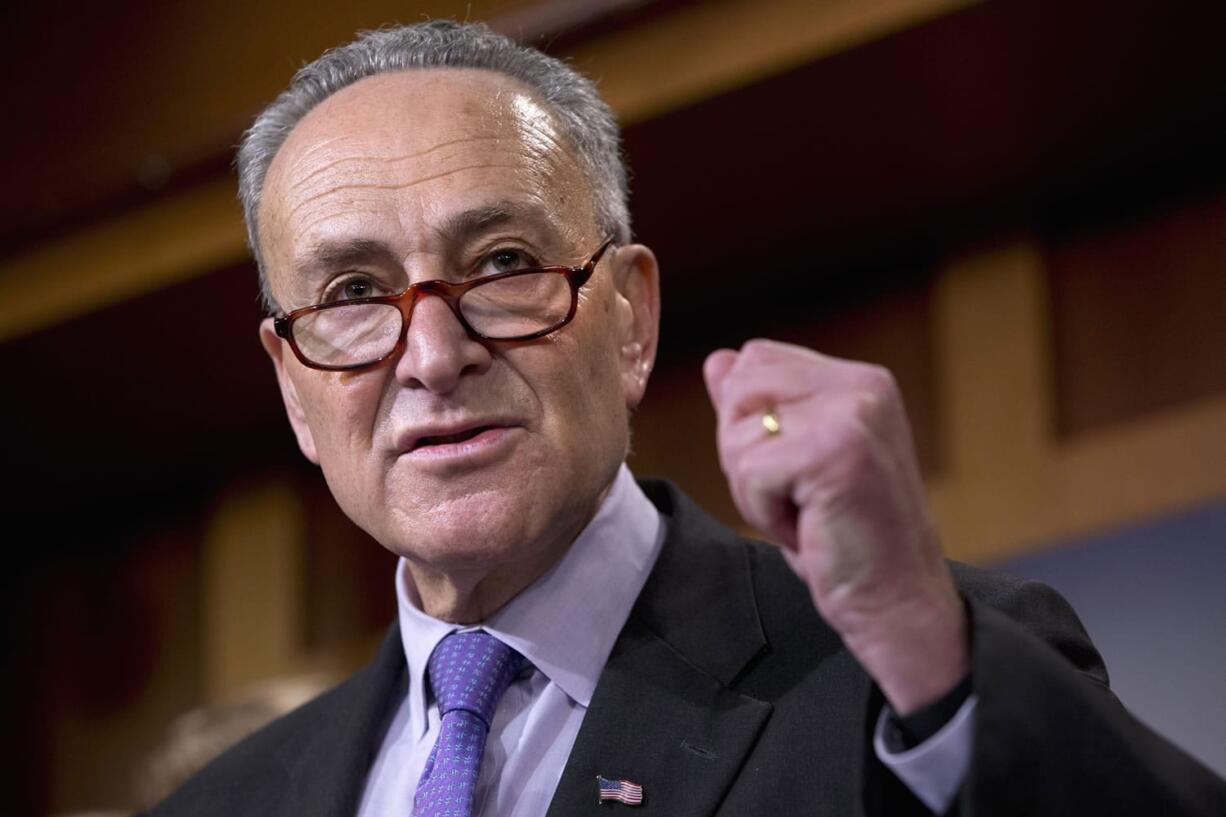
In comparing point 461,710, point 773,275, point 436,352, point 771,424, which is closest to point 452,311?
point 436,352

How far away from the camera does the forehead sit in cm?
193

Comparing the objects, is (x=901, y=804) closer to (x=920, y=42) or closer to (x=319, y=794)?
(x=319, y=794)

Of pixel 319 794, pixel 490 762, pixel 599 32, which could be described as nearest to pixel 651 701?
pixel 490 762

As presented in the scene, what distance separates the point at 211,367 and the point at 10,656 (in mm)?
1198

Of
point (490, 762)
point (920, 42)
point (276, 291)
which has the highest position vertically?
point (920, 42)

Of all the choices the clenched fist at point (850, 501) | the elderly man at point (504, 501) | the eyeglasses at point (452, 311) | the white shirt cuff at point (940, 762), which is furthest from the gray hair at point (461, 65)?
the white shirt cuff at point (940, 762)

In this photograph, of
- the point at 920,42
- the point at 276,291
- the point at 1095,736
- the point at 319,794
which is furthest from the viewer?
the point at 920,42

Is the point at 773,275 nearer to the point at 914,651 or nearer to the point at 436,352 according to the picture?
the point at 436,352

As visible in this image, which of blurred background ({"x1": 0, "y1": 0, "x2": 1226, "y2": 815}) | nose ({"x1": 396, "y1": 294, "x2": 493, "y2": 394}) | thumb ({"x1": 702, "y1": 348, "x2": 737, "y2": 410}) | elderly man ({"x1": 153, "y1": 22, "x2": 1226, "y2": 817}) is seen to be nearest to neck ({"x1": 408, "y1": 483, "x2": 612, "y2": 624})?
elderly man ({"x1": 153, "y1": 22, "x2": 1226, "y2": 817})

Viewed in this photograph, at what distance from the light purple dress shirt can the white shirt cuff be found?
1.79ft

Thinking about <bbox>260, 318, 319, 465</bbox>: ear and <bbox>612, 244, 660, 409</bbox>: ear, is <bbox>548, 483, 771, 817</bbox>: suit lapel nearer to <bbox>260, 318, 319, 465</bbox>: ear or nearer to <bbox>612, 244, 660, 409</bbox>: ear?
<bbox>612, 244, 660, 409</bbox>: ear

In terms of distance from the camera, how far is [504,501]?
6.02 ft

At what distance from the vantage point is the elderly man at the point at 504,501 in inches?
67.9

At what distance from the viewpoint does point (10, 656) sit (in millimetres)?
4551
